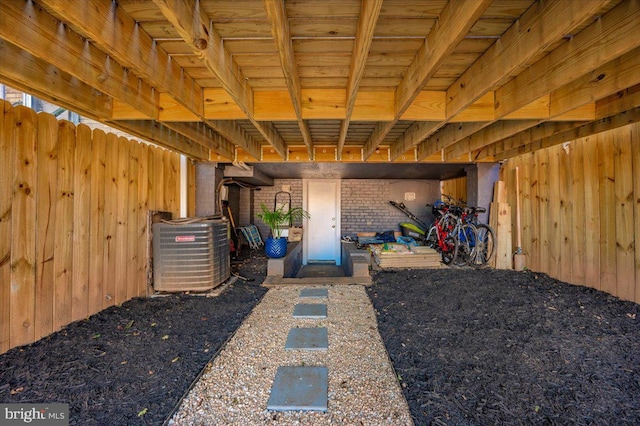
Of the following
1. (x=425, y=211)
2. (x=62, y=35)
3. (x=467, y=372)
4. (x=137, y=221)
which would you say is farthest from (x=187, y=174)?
(x=425, y=211)

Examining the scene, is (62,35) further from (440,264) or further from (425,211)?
(425,211)

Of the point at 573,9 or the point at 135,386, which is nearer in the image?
the point at 573,9

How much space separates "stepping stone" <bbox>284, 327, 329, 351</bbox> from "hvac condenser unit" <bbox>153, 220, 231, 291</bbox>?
1618 mm

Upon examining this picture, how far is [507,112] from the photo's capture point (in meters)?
2.45

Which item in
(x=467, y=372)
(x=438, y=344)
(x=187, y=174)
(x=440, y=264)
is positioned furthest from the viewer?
(x=440, y=264)

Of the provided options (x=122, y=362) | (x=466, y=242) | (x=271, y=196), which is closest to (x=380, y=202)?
(x=466, y=242)

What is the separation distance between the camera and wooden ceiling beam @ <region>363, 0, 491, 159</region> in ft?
4.19

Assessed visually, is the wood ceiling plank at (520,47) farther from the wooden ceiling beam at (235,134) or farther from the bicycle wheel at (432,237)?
the bicycle wheel at (432,237)

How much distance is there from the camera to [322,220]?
6.79 m

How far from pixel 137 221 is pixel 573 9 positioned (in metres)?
4.06

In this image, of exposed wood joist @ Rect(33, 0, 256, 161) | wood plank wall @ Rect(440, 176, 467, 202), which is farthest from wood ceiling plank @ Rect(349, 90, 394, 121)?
wood plank wall @ Rect(440, 176, 467, 202)

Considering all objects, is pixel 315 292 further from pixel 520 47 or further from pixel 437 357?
pixel 520 47

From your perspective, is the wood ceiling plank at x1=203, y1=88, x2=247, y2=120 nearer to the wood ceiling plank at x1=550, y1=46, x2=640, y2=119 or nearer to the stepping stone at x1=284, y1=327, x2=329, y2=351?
the stepping stone at x1=284, y1=327, x2=329, y2=351

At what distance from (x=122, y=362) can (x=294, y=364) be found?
1244mm
